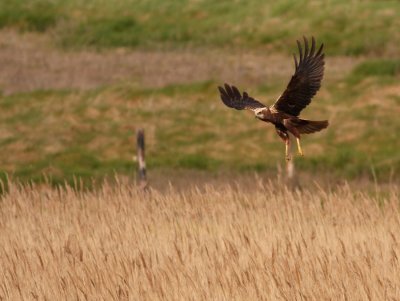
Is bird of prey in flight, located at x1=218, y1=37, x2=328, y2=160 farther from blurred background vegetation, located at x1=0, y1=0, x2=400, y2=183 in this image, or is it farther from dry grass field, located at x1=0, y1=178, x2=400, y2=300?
blurred background vegetation, located at x1=0, y1=0, x2=400, y2=183

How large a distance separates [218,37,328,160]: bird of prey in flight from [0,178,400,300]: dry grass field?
808mm

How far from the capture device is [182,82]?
1024 inches

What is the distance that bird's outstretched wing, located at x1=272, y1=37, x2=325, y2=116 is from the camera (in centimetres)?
896

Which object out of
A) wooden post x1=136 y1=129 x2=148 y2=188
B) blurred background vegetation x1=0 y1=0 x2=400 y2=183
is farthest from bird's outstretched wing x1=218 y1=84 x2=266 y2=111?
wooden post x1=136 y1=129 x2=148 y2=188

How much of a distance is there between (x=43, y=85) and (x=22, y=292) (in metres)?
18.3

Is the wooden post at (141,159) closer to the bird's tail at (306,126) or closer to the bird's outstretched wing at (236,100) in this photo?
the bird's outstretched wing at (236,100)

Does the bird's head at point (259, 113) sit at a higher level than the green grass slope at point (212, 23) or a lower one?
higher

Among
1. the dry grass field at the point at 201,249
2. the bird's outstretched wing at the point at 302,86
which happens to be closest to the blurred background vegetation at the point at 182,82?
the dry grass field at the point at 201,249

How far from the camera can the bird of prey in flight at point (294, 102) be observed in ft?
28.6

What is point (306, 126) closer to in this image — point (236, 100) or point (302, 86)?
point (302, 86)

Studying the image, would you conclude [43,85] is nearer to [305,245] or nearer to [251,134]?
[251,134]

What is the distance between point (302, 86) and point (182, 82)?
17.0 m

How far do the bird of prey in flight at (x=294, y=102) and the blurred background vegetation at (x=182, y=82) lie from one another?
4.22m

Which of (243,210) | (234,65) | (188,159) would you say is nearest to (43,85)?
(234,65)
